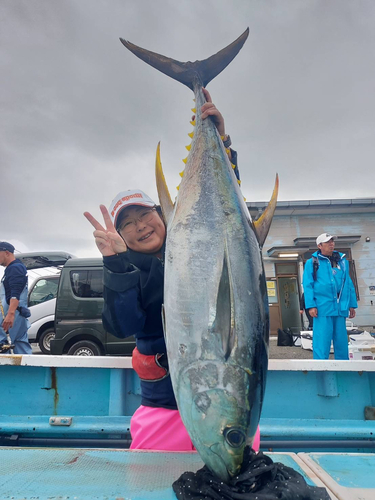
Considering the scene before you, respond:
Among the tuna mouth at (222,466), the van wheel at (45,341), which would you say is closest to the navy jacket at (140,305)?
the tuna mouth at (222,466)

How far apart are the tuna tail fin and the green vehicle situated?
19.1ft

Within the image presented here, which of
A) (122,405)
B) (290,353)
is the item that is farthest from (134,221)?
(290,353)

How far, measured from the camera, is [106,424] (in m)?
2.61

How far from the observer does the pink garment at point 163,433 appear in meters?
1.59

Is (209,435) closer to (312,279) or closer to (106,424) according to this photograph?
(106,424)

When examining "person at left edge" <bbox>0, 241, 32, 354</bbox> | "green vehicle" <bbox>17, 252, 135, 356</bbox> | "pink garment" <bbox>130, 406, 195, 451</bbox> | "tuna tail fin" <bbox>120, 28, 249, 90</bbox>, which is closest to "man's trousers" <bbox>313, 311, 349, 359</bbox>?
"green vehicle" <bbox>17, 252, 135, 356</bbox>

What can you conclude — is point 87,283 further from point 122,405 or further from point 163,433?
point 163,433

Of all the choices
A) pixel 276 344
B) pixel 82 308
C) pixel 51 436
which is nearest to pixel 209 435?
pixel 51 436

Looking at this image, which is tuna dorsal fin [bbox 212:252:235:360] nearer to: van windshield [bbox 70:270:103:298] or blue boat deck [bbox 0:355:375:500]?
blue boat deck [bbox 0:355:375:500]

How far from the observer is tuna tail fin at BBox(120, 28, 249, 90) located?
2006mm

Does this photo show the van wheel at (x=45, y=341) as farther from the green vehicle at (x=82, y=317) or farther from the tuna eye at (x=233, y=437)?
the tuna eye at (x=233, y=437)

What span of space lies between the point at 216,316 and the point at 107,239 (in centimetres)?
61

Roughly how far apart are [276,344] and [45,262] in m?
8.71

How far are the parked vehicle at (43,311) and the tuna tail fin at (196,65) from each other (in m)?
7.86
